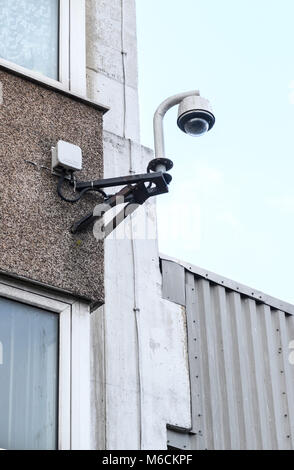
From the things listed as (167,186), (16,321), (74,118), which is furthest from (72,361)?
(74,118)

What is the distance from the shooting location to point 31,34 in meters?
7.33

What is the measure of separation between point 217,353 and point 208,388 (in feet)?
1.17

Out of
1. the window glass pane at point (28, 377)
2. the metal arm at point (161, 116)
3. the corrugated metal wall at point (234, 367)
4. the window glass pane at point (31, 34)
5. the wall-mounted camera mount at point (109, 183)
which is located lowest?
the window glass pane at point (28, 377)

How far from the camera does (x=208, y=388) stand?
26.2 feet

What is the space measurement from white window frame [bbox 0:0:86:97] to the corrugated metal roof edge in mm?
1558

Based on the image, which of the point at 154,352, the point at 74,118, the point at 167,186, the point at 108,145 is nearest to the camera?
the point at 167,186

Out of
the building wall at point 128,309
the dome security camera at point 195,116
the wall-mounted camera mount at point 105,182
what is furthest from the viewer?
the dome security camera at point 195,116

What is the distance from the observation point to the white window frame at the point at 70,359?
5801 millimetres

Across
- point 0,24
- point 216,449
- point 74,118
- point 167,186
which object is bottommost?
point 216,449

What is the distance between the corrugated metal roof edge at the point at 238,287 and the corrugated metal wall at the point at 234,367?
0.01 metres

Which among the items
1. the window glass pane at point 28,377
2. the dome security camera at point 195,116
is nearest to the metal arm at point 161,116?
the dome security camera at point 195,116

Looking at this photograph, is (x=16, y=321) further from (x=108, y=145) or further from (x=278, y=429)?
(x=278, y=429)

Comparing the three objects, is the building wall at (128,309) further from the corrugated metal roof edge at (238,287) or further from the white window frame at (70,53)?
the white window frame at (70,53)

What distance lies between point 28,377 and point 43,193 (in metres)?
1.15
